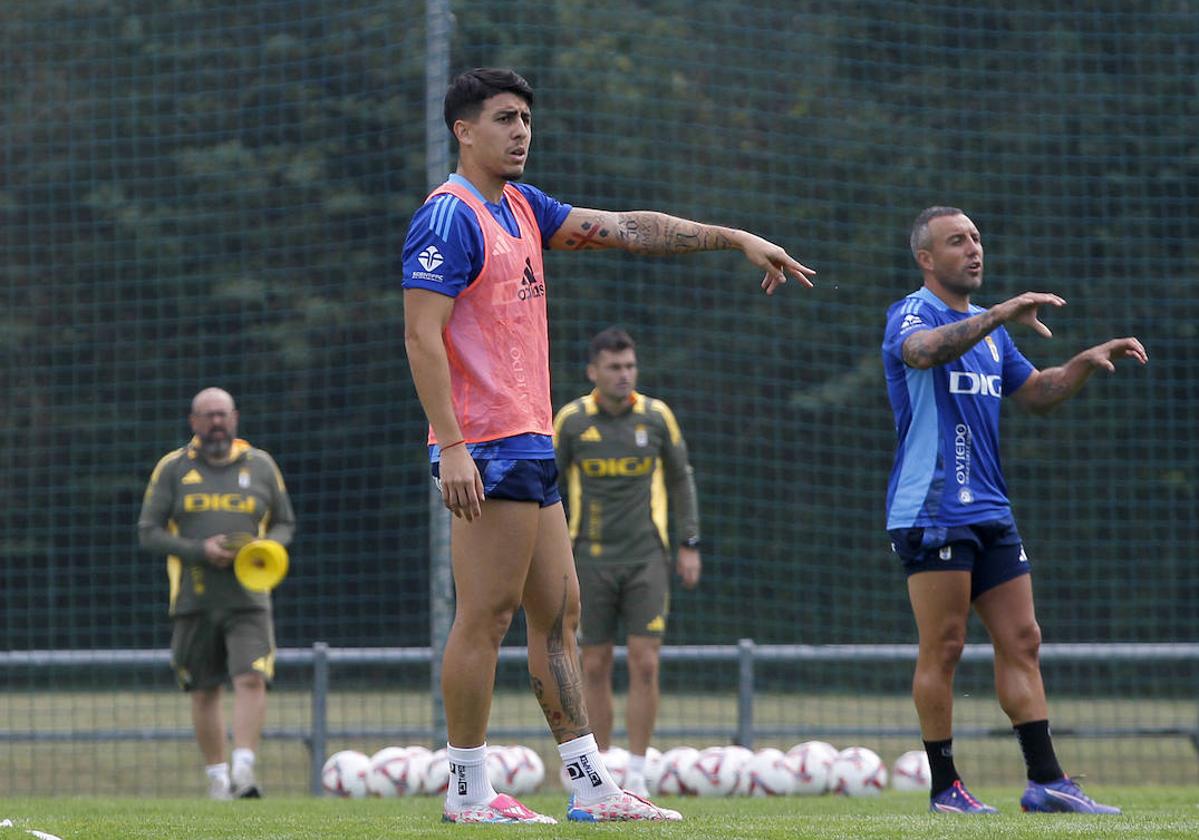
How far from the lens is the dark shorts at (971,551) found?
20.9 ft

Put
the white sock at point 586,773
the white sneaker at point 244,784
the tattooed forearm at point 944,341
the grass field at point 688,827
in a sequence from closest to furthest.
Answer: the grass field at point 688,827, the white sock at point 586,773, the tattooed forearm at point 944,341, the white sneaker at point 244,784

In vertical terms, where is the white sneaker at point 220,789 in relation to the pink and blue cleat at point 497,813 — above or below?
below

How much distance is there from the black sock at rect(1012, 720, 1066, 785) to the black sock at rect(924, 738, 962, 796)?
257 millimetres

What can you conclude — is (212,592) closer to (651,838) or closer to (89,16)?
(651,838)

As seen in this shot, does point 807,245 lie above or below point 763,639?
above

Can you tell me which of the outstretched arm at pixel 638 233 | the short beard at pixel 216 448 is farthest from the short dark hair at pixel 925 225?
the short beard at pixel 216 448

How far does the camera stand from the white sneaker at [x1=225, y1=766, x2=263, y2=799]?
959 cm

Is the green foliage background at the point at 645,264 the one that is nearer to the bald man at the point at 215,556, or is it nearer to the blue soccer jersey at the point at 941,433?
the bald man at the point at 215,556

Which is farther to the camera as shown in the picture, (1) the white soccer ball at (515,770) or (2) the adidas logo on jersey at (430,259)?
(1) the white soccer ball at (515,770)

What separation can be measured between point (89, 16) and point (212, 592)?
8.45 metres

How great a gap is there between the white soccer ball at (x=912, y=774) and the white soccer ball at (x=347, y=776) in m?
2.97

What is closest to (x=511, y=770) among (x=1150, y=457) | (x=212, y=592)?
(x=212, y=592)

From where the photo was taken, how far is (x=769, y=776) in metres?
9.88

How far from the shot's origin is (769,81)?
16891 mm
